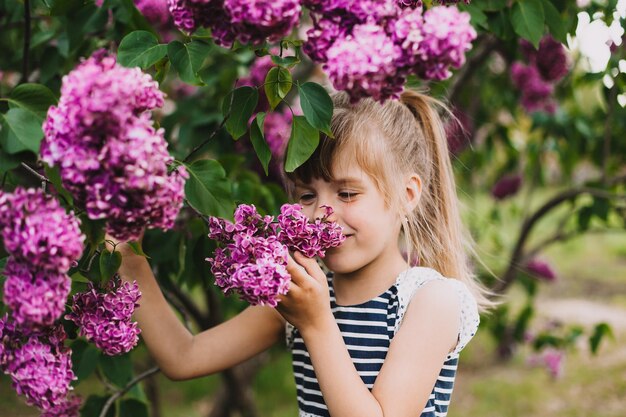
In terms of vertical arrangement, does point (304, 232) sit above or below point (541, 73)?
above

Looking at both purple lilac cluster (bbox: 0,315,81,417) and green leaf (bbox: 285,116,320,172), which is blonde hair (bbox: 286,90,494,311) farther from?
purple lilac cluster (bbox: 0,315,81,417)

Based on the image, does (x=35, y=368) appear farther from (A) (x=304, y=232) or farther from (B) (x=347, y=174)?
(B) (x=347, y=174)

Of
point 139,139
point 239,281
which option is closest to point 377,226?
point 239,281

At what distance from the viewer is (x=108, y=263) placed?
1316mm

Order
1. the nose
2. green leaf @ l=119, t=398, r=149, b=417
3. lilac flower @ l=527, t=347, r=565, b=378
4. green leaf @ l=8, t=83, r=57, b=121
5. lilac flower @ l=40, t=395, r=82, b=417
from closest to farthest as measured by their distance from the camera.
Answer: green leaf @ l=8, t=83, r=57, b=121 < the nose < lilac flower @ l=40, t=395, r=82, b=417 < green leaf @ l=119, t=398, r=149, b=417 < lilac flower @ l=527, t=347, r=565, b=378

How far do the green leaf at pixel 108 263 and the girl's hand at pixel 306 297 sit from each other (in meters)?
0.32

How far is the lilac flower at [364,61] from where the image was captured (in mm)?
1004

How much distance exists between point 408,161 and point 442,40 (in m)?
0.92

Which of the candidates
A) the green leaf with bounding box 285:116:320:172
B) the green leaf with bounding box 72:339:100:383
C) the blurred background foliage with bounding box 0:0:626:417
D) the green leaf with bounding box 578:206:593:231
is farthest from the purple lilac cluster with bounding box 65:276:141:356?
the green leaf with bounding box 578:206:593:231

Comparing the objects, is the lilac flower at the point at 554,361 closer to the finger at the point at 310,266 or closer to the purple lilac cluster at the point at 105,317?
the finger at the point at 310,266

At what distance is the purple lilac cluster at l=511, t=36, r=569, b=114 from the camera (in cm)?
313

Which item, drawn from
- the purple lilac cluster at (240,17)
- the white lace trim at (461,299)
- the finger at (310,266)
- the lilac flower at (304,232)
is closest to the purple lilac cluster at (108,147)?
the purple lilac cluster at (240,17)

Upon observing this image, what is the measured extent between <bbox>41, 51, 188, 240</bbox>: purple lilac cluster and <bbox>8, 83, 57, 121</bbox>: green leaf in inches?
9.6

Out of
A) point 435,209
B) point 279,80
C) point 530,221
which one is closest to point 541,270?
point 530,221
